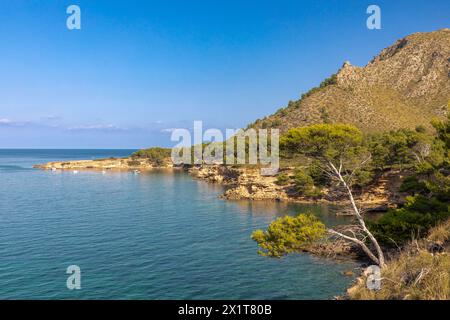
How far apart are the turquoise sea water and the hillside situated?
49.3m

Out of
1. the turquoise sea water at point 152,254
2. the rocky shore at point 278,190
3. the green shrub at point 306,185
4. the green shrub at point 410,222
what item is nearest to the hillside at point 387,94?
the rocky shore at point 278,190

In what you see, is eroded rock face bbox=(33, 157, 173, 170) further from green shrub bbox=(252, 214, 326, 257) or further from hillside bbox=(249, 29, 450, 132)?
green shrub bbox=(252, 214, 326, 257)

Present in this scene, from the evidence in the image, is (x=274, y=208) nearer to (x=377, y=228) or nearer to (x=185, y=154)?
(x=377, y=228)

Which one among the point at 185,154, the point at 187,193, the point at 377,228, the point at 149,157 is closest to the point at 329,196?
the point at 187,193

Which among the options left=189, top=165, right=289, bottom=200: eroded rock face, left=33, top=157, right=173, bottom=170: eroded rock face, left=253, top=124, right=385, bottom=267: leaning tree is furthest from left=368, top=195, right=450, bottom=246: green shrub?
left=33, top=157, right=173, bottom=170: eroded rock face

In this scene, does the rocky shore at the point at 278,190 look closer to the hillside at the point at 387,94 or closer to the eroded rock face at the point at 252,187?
the eroded rock face at the point at 252,187

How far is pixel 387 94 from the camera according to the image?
11238cm

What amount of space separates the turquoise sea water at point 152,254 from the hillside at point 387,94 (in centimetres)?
4931

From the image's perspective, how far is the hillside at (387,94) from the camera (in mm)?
97750

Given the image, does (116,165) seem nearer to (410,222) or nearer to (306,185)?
(306,185)

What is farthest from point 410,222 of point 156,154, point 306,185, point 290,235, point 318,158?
point 156,154

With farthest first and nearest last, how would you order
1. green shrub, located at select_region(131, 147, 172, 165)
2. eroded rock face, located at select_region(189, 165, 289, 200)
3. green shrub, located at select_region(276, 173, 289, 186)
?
green shrub, located at select_region(131, 147, 172, 165), green shrub, located at select_region(276, 173, 289, 186), eroded rock face, located at select_region(189, 165, 289, 200)

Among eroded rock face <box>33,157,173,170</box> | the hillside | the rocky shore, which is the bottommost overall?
the rocky shore

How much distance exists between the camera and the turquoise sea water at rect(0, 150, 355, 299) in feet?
83.8
